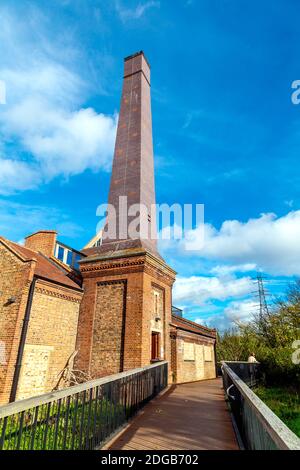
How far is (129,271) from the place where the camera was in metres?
12.8

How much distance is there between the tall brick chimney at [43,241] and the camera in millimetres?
16703

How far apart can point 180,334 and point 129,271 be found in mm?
5264

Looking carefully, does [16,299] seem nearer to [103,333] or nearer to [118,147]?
[103,333]

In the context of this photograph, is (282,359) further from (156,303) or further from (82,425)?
(82,425)

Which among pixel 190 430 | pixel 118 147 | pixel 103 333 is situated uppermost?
pixel 118 147

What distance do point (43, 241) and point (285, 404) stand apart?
1381 centimetres

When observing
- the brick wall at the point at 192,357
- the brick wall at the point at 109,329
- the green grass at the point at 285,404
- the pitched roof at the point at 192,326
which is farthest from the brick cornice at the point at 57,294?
the green grass at the point at 285,404

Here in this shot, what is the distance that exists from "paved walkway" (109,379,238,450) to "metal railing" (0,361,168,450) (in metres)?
0.31

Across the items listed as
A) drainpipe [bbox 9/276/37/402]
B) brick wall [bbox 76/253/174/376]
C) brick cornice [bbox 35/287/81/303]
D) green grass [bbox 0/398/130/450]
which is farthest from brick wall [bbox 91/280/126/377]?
green grass [bbox 0/398/130/450]

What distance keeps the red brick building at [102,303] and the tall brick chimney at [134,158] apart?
66 millimetres

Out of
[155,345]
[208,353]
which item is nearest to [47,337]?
[155,345]

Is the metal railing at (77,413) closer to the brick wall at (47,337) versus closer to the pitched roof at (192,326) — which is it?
the brick wall at (47,337)
